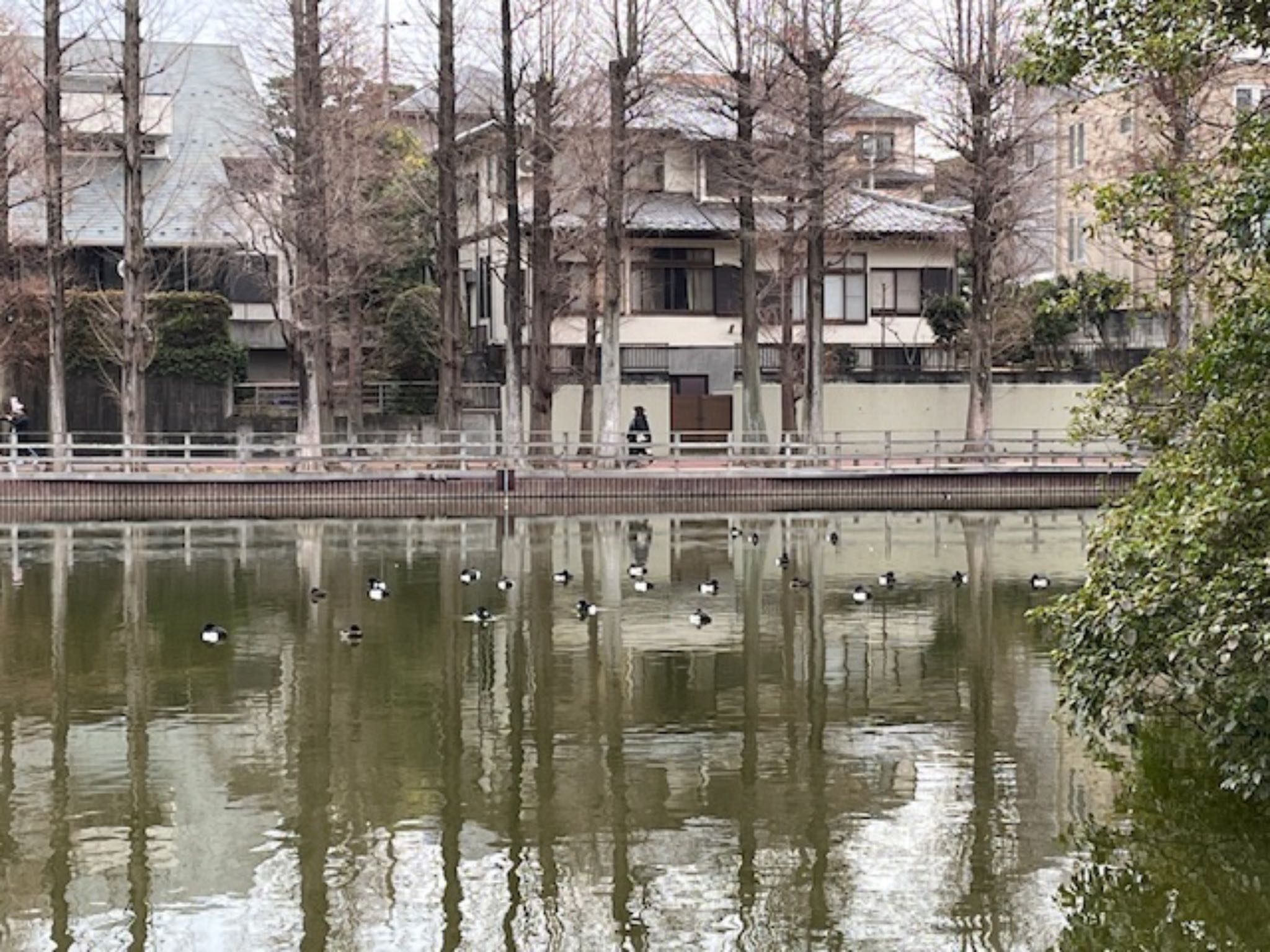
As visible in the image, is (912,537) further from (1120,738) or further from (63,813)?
(63,813)

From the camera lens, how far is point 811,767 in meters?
13.1

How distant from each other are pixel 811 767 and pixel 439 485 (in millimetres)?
22766

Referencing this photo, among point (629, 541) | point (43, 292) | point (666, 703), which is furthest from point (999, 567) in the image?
point (43, 292)

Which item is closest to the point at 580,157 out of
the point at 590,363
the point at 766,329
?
the point at 590,363

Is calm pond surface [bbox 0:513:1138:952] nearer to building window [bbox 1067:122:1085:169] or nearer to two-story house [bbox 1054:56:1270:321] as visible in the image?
two-story house [bbox 1054:56:1270:321]

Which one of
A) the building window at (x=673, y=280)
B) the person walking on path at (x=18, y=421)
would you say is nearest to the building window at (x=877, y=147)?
the building window at (x=673, y=280)

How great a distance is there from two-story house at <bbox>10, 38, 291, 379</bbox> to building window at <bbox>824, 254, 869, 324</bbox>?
14528mm

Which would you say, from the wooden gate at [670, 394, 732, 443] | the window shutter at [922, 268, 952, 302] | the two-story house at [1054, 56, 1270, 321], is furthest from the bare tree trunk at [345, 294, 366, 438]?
the two-story house at [1054, 56, 1270, 321]

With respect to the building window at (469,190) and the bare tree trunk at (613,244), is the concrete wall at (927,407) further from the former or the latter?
the building window at (469,190)

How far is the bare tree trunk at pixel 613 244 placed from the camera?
123 feet

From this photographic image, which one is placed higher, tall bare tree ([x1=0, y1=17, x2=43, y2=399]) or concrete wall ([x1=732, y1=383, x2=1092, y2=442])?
tall bare tree ([x1=0, y1=17, x2=43, y2=399])

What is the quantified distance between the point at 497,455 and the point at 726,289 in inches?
453

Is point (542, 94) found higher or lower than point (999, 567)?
higher

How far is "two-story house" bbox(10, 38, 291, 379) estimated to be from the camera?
4403cm
